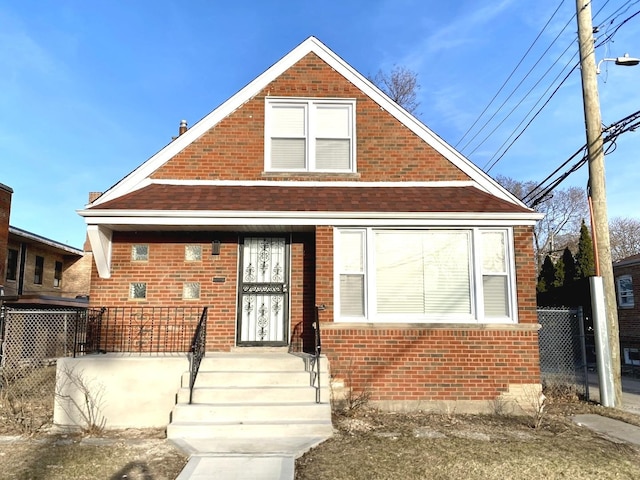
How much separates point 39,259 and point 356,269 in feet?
77.8

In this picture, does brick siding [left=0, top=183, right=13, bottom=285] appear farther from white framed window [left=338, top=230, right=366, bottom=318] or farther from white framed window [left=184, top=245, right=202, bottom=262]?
white framed window [left=338, top=230, right=366, bottom=318]

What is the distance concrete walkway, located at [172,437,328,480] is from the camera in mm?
4535

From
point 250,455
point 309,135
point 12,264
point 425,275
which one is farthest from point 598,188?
point 12,264

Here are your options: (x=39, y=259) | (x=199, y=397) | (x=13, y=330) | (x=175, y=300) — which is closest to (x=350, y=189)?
(x=175, y=300)

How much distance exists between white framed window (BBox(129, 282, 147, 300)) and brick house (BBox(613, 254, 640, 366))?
56.9 feet

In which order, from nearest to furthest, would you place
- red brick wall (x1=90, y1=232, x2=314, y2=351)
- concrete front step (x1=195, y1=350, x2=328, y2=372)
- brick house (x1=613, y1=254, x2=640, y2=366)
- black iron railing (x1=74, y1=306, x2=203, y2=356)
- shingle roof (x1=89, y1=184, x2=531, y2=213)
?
concrete front step (x1=195, y1=350, x2=328, y2=372) < shingle roof (x1=89, y1=184, x2=531, y2=213) < black iron railing (x1=74, y1=306, x2=203, y2=356) < red brick wall (x1=90, y1=232, x2=314, y2=351) < brick house (x1=613, y1=254, x2=640, y2=366)

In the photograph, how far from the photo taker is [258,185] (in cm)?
889

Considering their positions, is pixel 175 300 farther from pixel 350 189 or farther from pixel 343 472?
pixel 343 472

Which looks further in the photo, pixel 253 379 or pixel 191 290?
pixel 191 290

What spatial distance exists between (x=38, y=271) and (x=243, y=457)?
81.6 feet

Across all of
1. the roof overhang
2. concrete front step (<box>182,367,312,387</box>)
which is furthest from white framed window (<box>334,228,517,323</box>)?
concrete front step (<box>182,367,312,387</box>)

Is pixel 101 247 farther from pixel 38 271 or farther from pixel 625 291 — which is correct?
pixel 38 271

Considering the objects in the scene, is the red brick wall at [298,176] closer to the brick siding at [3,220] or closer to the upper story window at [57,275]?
the brick siding at [3,220]

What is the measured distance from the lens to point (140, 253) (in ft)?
27.4
